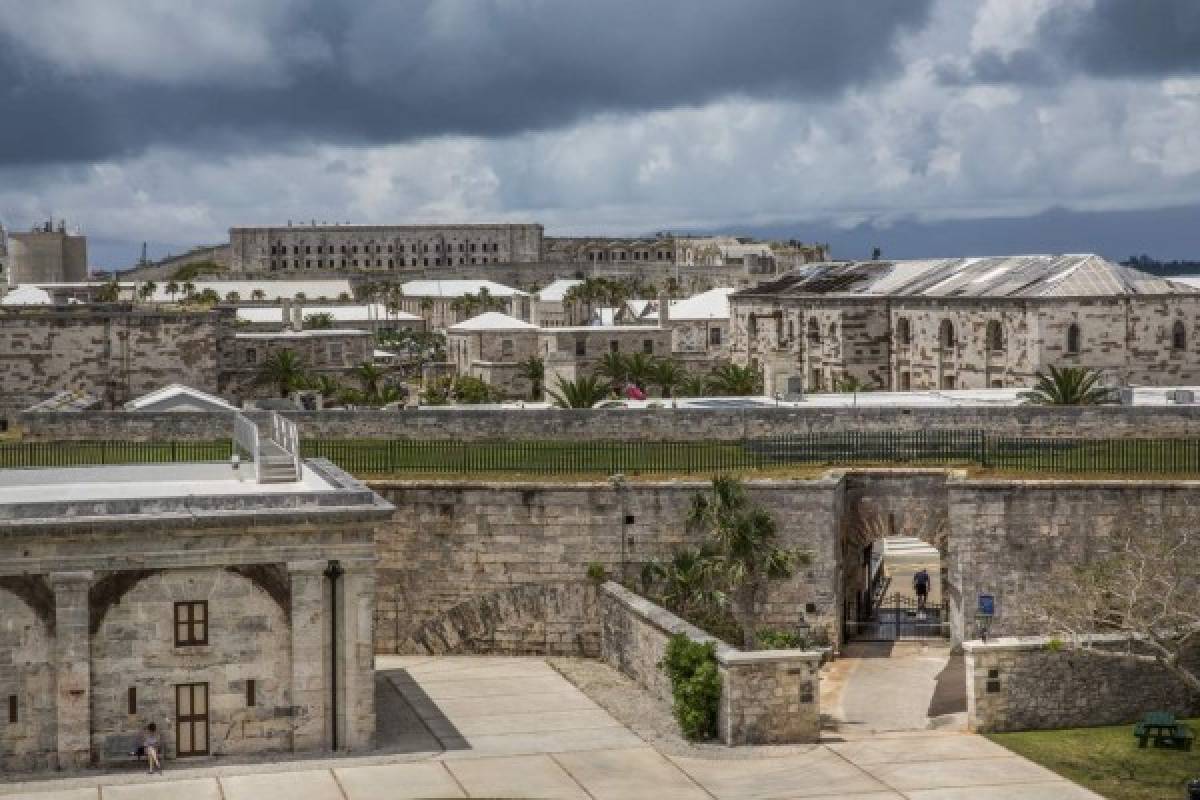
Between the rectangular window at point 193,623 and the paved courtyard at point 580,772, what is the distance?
2.05 m

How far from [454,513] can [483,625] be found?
2462 mm

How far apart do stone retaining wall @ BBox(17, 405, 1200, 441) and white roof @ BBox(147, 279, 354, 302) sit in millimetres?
120714

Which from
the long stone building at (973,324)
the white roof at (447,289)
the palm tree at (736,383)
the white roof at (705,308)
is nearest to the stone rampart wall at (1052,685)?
the long stone building at (973,324)

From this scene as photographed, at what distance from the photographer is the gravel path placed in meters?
30.9

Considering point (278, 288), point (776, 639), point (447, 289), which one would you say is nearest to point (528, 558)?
point (776, 639)

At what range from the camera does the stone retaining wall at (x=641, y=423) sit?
4503 cm

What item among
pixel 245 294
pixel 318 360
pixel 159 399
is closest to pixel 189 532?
pixel 159 399

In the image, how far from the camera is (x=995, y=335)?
7419cm

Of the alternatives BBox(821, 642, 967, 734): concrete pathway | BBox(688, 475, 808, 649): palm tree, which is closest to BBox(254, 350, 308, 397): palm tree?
BBox(688, 475, 808, 649): palm tree

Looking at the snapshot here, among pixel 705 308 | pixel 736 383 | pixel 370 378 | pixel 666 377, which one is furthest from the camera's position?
pixel 705 308

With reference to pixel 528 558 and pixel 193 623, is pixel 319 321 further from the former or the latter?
pixel 193 623

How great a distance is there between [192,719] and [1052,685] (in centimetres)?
1469

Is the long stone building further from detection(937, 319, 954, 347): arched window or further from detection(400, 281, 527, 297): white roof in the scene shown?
detection(400, 281, 527, 297): white roof

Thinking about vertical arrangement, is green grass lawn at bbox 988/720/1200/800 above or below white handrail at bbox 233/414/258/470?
below
